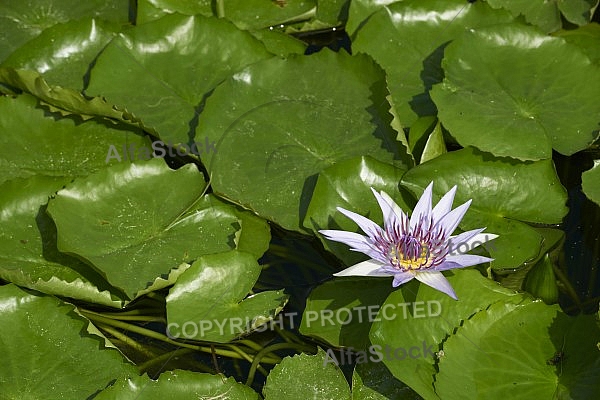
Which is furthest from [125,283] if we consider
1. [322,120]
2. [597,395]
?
[597,395]

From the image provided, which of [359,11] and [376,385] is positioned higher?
[359,11]

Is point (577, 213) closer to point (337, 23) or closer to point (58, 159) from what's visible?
point (337, 23)

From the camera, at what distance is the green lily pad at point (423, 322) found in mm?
2453

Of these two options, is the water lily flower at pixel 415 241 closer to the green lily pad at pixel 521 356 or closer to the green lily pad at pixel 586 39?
the green lily pad at pixel 521 356

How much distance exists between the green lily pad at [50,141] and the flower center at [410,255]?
4.29ft

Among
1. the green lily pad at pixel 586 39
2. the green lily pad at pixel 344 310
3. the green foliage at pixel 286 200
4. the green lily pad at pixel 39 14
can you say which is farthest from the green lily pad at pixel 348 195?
the green lily pad at pixel 39 14

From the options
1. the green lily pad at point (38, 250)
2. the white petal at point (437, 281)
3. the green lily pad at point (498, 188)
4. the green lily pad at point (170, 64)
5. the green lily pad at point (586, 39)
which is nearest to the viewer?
the white petal at point (437, 281)

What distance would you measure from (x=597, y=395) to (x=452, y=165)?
962mm

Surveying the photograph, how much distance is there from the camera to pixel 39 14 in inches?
149

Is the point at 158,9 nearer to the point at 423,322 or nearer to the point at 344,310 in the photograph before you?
the point at 344,310

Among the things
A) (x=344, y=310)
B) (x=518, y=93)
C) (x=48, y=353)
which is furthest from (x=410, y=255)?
(x=48, y=353)

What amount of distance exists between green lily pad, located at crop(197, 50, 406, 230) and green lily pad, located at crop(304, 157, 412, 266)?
0.11 metres

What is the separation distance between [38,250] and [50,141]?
0.55 meters

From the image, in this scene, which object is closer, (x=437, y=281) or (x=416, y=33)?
(x=437, y=281)
